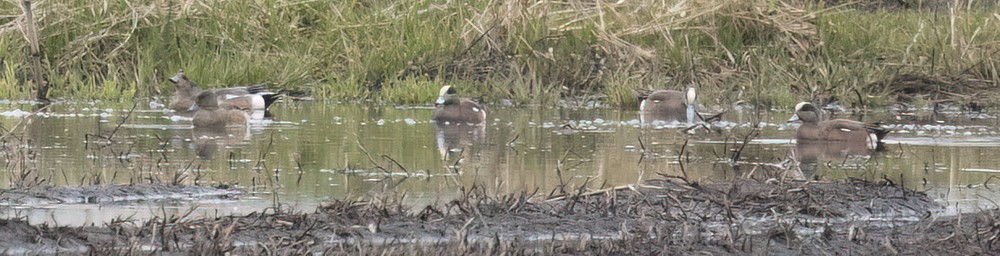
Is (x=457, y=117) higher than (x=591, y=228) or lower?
higher

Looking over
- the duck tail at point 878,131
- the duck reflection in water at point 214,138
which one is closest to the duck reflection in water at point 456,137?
the duck reflection in water at point 214,138

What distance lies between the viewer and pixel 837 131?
12938 millimetres

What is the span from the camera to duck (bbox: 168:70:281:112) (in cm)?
1555

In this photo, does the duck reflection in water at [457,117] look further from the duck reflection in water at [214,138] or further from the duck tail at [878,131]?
the duck tail at [878,131]

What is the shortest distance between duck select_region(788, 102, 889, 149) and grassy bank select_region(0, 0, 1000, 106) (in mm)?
4326

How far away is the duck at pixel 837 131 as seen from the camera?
41.3 feet

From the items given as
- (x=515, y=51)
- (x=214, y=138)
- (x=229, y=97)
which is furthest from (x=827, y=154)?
(x=515, y=51)

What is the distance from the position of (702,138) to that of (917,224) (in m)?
5.87

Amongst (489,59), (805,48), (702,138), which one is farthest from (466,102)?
(805,48)

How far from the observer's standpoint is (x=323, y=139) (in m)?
12.2

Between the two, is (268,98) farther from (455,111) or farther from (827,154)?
(827,154)

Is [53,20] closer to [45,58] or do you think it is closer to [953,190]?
[45,58]

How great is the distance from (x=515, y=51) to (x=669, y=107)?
3.49 m

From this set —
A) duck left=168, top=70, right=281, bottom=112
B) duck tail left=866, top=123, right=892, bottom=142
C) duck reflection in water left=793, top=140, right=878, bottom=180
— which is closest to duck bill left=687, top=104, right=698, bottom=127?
duck reflection in water left=793, top=140, right=878, bottom=180
